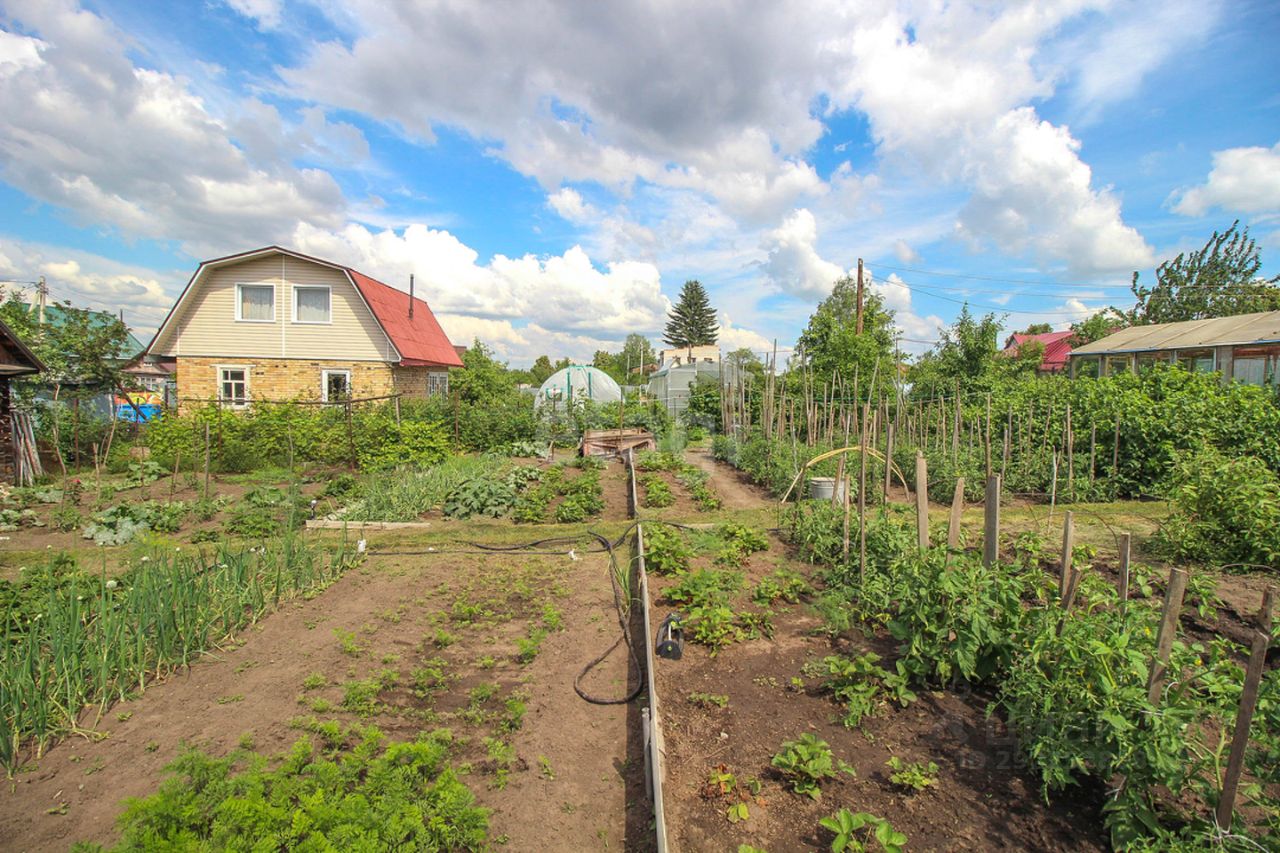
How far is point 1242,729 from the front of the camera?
2033 mm

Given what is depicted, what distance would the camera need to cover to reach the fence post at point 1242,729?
200 centimetres

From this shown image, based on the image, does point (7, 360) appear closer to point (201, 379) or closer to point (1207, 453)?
point (201, 379)

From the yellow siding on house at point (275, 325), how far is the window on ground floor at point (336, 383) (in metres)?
0.46

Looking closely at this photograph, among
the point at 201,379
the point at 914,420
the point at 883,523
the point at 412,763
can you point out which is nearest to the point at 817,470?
the point at 914,420

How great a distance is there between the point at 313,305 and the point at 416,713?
1698 cm

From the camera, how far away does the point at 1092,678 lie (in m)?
2.55

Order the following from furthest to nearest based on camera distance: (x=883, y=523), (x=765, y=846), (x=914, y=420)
A: (x=914, y=420) < (x=883, y=523) < (x=765, y=846)

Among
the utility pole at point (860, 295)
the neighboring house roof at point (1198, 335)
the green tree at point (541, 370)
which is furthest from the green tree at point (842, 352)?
the green tree at point (541, 370)

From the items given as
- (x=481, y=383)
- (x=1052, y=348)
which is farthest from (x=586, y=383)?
(x=1052, y=348)

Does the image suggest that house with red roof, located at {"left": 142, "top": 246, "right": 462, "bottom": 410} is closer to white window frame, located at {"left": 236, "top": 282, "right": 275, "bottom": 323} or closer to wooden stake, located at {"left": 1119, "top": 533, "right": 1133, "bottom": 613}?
white window frame, located at {"left": 236, "top": 282, "right": 275, "bottom": 323}

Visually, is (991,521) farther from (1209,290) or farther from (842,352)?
(1209,290)

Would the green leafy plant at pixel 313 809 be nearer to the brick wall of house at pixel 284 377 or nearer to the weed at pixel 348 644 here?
the weed at pixel 348 644

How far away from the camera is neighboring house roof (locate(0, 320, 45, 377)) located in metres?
Answer: 10.8

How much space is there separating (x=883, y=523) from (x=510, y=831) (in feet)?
13.1
